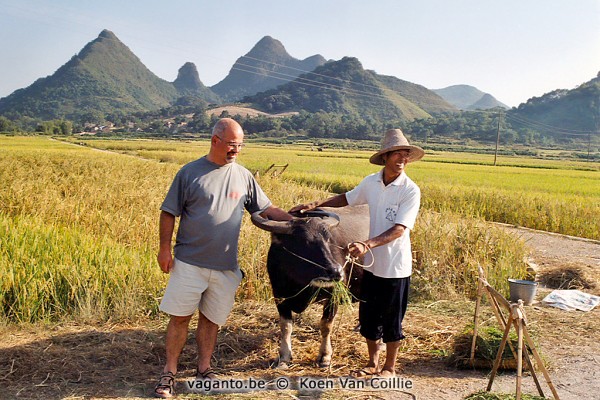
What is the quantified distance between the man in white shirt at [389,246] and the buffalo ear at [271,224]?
0.62m

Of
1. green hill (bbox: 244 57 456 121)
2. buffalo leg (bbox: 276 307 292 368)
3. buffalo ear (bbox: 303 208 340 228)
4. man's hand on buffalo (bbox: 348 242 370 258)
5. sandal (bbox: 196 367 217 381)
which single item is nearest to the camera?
man's hand on buffalo (bbox: 348 242 370 258)

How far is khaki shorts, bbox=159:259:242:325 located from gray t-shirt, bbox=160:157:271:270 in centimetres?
7

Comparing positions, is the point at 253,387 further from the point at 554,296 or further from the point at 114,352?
the point at 554,296

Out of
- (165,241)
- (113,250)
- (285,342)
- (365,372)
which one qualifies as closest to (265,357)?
(285,342)

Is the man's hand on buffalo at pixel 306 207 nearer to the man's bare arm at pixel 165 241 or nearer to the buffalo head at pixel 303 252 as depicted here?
the buffalo head at pixel 303 252

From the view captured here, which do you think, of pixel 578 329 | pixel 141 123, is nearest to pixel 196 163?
pixel 578 329

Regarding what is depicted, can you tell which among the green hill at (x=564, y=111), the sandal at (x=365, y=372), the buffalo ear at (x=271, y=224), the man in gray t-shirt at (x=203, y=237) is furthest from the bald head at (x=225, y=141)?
the green hill at (x=564, y=111)

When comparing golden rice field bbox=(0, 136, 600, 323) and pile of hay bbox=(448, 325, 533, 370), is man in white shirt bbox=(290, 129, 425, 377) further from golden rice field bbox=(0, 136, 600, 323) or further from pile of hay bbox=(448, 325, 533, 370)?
golden rice field bbox=(0, 136, 600, 323)

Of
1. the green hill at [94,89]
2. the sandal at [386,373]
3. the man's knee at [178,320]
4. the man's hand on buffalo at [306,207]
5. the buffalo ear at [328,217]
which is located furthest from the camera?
the green hill at [94,89]

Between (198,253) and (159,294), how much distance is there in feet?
6.16

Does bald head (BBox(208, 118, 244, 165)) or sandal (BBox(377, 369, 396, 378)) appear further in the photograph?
sandal (BBox(377, 369, 396, 378))

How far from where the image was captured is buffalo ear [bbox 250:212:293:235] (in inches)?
150

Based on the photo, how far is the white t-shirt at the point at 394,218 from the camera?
3.70m

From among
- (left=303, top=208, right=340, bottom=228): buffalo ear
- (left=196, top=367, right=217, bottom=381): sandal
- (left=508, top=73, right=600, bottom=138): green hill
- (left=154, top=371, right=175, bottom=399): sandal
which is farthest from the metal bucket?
(left=508, top=73, right=600, bottom=138): green hill
